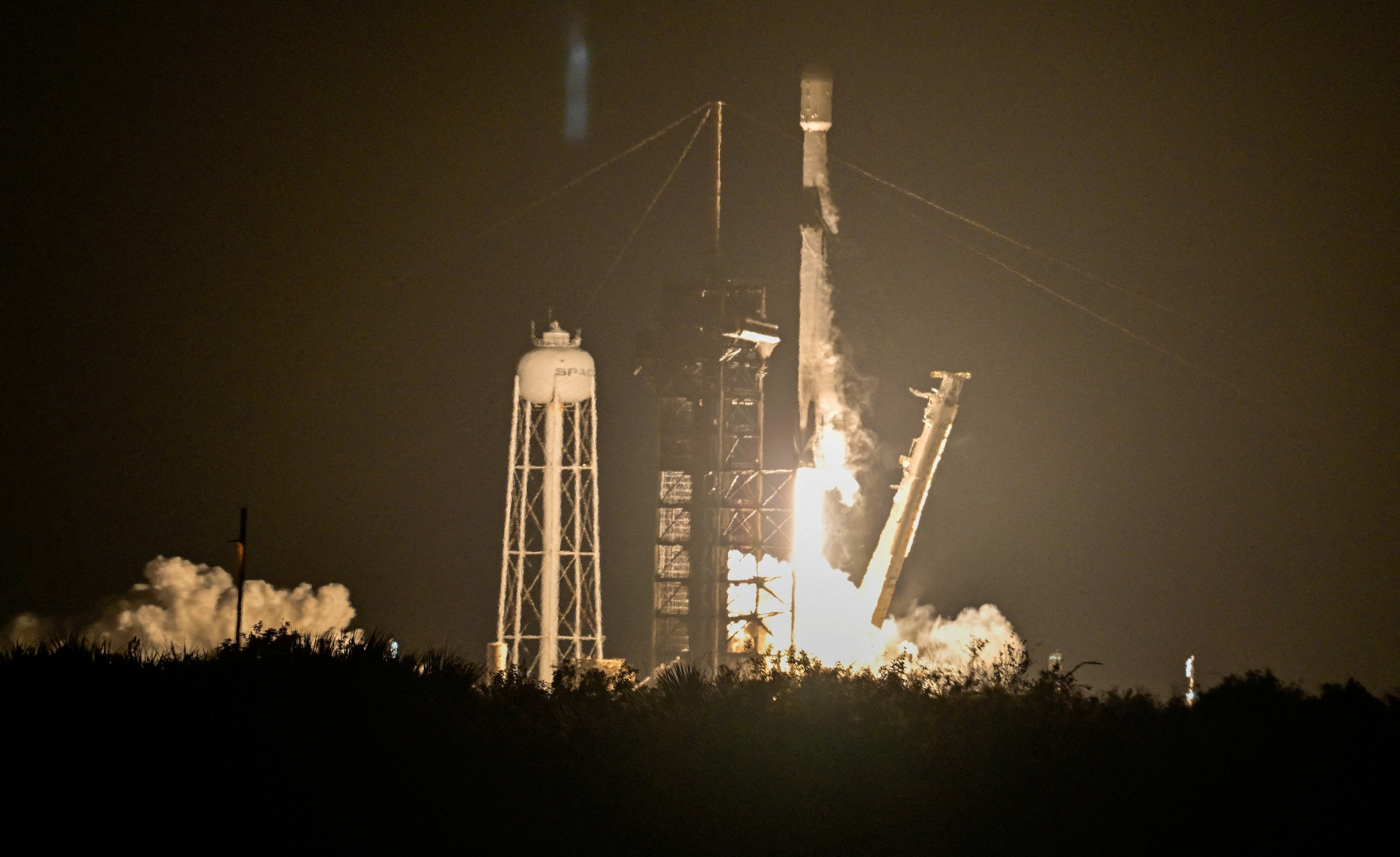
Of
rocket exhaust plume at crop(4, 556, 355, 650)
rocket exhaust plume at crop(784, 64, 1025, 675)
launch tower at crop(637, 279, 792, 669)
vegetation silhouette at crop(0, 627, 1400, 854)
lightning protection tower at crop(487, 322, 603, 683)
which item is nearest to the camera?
vegetation silhouette at crop(0, 627, 1400, 854)

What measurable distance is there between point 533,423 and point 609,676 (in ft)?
70.3

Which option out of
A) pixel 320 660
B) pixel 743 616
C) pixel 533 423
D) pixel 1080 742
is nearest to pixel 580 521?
pixel 533 423

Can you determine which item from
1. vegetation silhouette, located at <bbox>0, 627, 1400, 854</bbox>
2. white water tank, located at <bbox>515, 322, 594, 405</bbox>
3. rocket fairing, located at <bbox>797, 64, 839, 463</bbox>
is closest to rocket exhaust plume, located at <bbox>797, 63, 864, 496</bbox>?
rocket fairing, located at <bbox>797, 64, 839, 463</bbox>

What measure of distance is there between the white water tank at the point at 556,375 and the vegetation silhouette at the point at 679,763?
23375 millimetres

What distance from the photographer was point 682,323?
42.9 metres

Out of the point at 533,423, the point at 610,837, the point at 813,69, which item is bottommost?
the point at 610,837

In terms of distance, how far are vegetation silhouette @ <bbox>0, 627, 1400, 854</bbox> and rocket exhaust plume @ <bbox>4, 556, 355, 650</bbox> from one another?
86.8 feet

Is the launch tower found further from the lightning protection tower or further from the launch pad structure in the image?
the lightning protection tower

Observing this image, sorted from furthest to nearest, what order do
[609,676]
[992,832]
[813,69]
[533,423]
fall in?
→ 1. [533,423]
2. [813,69]
3. [609,676]
4. [992,832]

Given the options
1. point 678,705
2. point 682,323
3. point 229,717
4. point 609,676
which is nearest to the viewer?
point 229,717

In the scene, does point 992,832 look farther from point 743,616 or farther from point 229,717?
point 743,616

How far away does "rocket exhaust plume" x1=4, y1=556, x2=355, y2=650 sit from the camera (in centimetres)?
4934

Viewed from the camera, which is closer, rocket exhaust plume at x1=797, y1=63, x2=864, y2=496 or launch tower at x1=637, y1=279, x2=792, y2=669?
launch tower at x1=637, y1=279, x2=792, y2=669

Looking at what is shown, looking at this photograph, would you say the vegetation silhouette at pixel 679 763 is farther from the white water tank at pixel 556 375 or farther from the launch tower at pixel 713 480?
the white water tank at pixel 556 375
